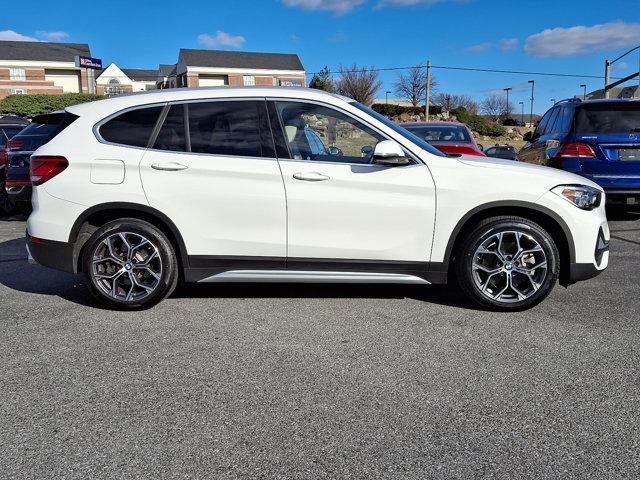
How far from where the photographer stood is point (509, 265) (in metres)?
4.48

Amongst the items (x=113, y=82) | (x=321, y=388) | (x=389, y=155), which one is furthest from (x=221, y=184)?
(x=113, y=82)

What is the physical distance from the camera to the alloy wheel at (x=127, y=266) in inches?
181

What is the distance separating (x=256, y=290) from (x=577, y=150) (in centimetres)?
521

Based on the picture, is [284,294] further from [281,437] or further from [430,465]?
[430,465]

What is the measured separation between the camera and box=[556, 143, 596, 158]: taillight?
25.7ft

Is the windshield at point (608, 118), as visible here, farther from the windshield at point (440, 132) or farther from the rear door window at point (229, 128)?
the rear door window at point (229, 128)

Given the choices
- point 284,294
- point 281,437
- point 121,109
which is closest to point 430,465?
point 281,437

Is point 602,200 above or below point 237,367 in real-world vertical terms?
above

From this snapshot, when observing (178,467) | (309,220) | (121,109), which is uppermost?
(121,109)

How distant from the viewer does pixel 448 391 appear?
3.13 metres

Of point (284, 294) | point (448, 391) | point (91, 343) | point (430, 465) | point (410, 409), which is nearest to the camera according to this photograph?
point (430, 465)

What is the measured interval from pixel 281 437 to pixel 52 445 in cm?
106

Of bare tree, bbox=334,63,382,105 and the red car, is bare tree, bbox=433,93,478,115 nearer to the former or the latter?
bare tree, bbox=334,63,382,105

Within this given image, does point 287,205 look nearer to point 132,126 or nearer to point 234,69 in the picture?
point 132,126
